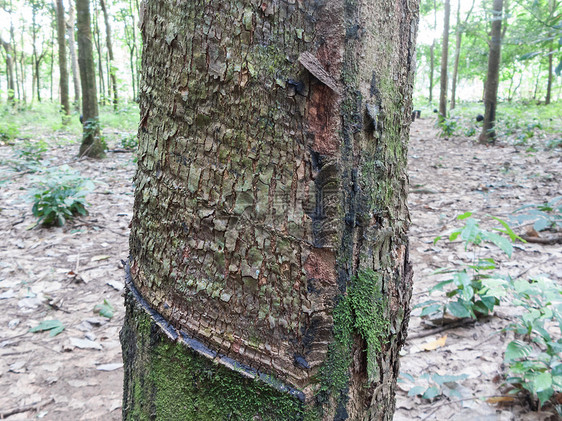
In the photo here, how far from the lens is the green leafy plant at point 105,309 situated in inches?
111

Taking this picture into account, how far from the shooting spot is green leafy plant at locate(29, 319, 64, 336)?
2.62 m

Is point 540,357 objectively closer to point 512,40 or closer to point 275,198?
point 275,198

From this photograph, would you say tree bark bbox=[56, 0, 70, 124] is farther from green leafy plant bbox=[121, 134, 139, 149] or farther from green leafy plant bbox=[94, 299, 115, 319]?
green leafy plant bbox=[94, 299, 115, 319]

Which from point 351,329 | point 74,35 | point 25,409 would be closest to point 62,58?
point 74,35

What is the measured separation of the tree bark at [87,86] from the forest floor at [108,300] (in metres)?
1.52

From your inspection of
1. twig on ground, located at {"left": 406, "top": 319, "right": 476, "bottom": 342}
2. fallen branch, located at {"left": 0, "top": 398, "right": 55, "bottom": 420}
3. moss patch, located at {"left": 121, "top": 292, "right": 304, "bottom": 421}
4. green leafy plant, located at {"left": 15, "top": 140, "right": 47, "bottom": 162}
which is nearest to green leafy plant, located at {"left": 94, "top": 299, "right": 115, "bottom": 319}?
fallen branch, located at {"left": 0, "top": 398, "right": 55, "bottom": 420}

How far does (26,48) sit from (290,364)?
3364 cm

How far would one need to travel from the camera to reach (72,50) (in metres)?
12.2

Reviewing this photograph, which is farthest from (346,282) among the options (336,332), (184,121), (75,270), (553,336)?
(75,270)

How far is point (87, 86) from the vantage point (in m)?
7.09

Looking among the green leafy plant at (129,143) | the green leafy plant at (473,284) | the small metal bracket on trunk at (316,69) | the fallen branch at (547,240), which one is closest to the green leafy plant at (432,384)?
the green leafy plant at (473,284)

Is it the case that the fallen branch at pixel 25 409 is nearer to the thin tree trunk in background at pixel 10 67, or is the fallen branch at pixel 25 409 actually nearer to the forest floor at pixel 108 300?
the forest floor at pixel 108 300

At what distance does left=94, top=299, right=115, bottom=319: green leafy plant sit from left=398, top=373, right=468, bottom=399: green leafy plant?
203 centimetres

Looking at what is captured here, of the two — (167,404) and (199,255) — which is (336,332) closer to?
(199,255)
